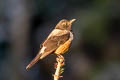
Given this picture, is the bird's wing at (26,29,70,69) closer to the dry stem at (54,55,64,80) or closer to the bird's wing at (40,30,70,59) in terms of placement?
the bird's wing at (40,30,70,59)

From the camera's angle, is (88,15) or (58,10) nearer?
(88,15)

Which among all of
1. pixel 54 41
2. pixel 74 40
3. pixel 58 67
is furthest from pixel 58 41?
pixel 74 40

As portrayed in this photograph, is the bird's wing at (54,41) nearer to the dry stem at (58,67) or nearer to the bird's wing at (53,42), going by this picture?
the bird's wing at (53,42)

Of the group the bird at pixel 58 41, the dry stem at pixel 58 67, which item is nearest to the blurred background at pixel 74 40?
the bird at pixel 58 41

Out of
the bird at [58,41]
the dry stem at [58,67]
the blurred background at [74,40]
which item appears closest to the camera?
the dry stem at [58,67]

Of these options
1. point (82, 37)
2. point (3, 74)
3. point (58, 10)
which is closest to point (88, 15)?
point (82, 37)

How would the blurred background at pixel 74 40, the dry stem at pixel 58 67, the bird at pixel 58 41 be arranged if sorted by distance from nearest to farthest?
the dry stem at pixel 58 67, the bird at pixel 58 41, the blurred background at pixel 74 40

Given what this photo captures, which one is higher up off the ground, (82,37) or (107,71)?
(82,37)

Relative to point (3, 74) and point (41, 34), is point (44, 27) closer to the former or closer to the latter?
point (41, 34)
